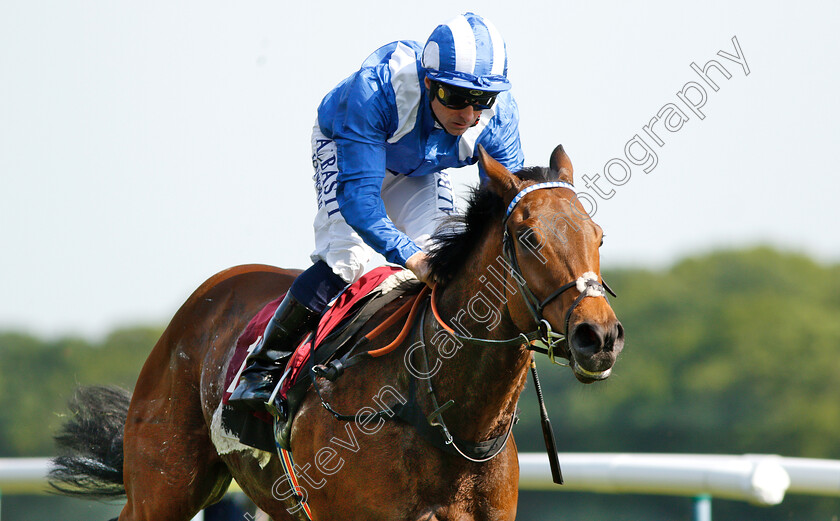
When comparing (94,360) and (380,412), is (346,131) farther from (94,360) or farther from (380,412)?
(94,360)

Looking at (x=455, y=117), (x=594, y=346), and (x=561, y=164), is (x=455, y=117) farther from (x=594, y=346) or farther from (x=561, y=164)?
(x=594, y=346)

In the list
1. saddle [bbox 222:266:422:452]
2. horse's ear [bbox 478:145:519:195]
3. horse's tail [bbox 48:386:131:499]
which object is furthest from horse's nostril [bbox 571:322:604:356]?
horse's tail [bbox 48:386:131:499]

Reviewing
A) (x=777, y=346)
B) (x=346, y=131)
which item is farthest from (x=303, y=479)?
(x=777, y=346)

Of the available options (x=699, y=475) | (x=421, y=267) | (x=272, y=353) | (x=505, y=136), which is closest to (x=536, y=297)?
(x=421, y=267)

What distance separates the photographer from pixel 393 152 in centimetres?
408

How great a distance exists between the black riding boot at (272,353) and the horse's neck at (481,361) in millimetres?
790

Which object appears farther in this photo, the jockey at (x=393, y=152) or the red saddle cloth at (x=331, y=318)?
the red saddle cloth at (x=331, y=318)

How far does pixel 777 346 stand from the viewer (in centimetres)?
2253

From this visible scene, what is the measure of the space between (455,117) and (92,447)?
301 cm

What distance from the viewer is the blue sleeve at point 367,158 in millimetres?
3615

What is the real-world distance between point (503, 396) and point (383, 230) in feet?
2.55

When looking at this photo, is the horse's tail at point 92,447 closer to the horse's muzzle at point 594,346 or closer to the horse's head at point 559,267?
the horse's head at point 559,267

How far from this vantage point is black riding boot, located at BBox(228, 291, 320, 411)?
397 cm

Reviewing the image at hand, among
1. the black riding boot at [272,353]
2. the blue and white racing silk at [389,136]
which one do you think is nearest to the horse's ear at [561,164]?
the blue and white racing silk at [389,136]
